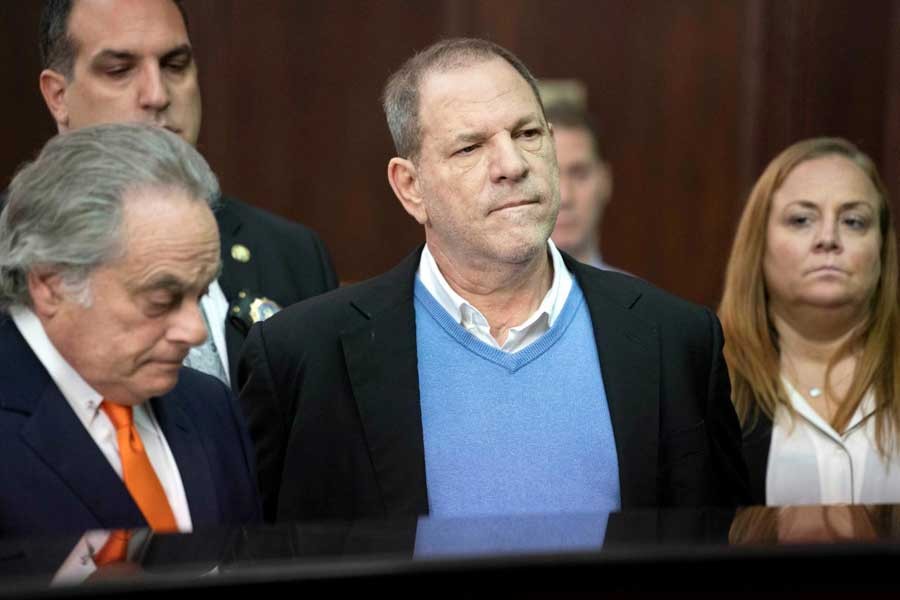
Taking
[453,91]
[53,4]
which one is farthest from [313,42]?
[453,91]

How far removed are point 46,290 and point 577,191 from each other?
8.23ft

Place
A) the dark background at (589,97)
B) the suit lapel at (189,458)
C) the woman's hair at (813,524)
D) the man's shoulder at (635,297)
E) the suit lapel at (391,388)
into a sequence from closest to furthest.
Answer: the woman's hair at (813,524)
the suit lapel at (189,458)
the suit lapel at (391,388)
the man's shoulder at (635,297)
the dark background at (589,97)

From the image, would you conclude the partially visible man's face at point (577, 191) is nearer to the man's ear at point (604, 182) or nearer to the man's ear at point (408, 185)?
the man's ear at point (604, 182)

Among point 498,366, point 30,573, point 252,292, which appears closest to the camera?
point 30,573

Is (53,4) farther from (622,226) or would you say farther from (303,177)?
(622,226)

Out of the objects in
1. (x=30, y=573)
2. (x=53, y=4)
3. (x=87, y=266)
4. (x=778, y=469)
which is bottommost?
(x=778, y=469)

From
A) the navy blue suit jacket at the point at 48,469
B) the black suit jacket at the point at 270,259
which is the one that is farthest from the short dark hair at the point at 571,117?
the navy blue suit jacket at the point at 48,469

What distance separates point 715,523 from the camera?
156cm

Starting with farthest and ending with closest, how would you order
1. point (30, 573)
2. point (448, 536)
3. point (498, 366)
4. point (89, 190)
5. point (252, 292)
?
point (252, 292) < point (498, 366) < point (89, 190) < point (448, 536) < point (30, 573)

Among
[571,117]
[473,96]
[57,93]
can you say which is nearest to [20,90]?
[57,93]

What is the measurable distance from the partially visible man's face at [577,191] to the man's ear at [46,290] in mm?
2399

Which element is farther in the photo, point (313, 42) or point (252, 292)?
point (313, 42)

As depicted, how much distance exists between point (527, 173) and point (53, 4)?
1295 millimetres

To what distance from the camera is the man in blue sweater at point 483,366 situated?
8.80ft
